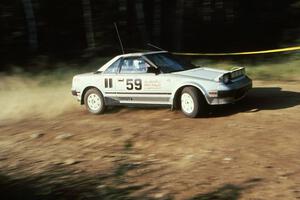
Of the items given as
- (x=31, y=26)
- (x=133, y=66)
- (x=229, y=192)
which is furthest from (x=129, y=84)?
(x=31, y=26)

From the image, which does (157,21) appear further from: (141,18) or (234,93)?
(234,93)

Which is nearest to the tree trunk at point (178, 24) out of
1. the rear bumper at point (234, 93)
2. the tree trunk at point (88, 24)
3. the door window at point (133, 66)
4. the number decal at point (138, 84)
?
the tree trunk at point (88, 24)

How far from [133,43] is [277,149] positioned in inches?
689

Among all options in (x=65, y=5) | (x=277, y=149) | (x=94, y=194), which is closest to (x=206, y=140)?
(x=277, y=149)

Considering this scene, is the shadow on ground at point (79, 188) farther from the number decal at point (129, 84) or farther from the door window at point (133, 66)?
the door window at point (133, 66)

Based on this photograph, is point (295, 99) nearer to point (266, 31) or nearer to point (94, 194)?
point (94, 194)

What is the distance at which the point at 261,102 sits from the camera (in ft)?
39.1

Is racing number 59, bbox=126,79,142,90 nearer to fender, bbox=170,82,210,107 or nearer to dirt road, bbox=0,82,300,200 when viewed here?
dirt road, bbox=0,82,300,200

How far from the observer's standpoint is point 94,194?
6832mm

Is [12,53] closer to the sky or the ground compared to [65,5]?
closer to the ground

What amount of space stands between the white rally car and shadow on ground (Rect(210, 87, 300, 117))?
0.39m

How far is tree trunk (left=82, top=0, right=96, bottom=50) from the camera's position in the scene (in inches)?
942

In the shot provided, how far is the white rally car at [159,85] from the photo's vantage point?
35.1 feet

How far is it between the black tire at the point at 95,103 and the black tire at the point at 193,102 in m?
2.38
